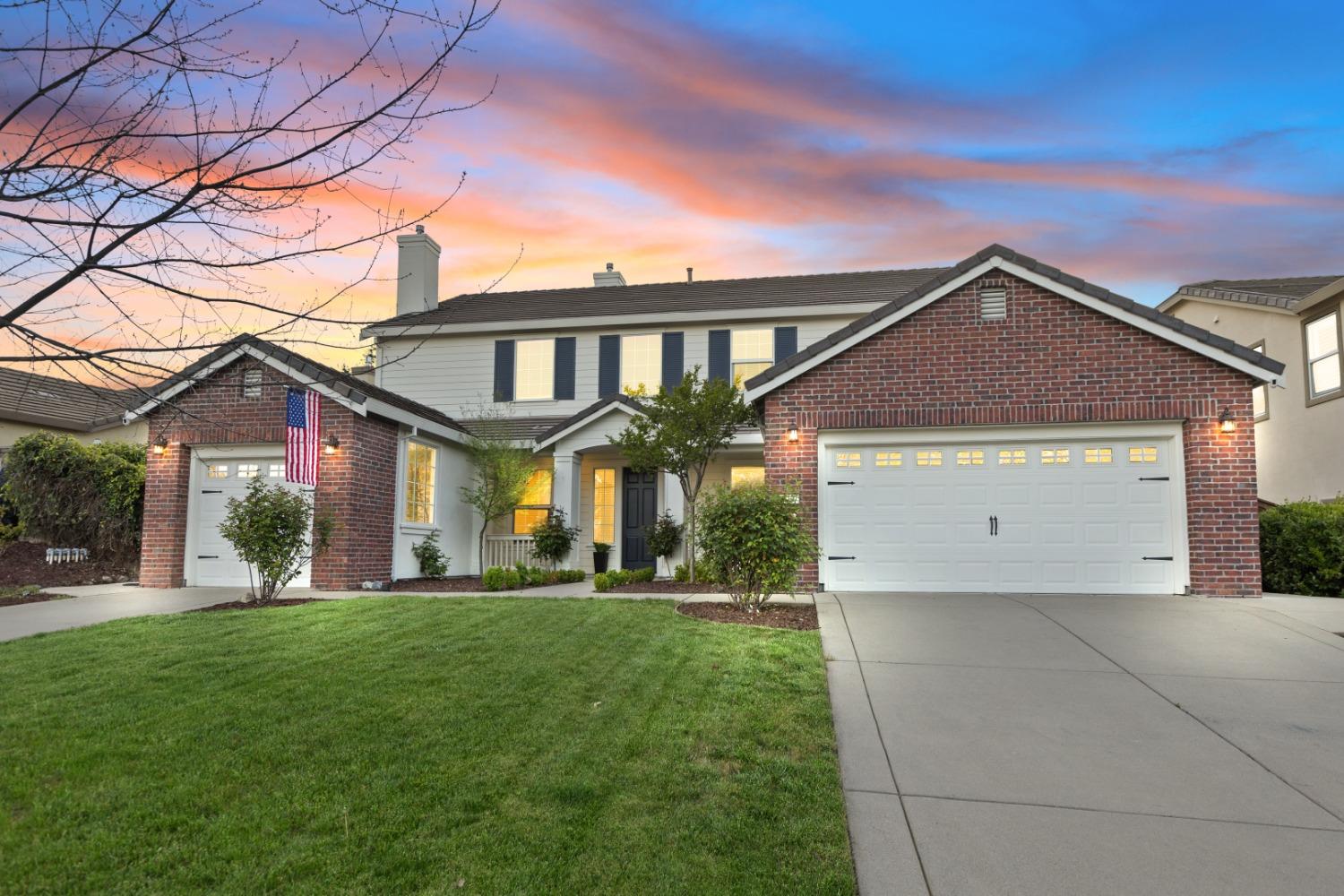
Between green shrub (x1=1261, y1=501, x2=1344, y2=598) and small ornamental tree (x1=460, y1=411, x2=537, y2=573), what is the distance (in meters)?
12.1

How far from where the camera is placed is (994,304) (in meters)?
10.3

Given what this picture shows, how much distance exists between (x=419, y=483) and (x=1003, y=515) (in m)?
9.85

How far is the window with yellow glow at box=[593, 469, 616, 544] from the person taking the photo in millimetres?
15462

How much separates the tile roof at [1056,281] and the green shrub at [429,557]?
674 cm

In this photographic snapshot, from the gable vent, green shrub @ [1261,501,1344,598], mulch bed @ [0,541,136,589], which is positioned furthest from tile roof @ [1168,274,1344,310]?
mulch bed @ [0,541,136,589]

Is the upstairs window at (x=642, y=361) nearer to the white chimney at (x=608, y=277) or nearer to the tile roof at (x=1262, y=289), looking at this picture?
the white chimney at (x=608, y=277)

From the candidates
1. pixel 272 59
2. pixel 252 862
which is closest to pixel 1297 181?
pixel 272 59

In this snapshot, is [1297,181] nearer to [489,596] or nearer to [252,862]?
[489,596]

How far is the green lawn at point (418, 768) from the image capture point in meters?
2.91

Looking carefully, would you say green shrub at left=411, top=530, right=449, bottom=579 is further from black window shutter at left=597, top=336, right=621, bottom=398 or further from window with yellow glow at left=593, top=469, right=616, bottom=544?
black window shutter at left=597, top=336, right=621, bottom=398

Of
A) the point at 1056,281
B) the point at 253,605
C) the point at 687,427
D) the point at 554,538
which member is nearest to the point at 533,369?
the point at 554,538

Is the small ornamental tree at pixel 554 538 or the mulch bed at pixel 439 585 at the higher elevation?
the small ornamental tree at pixel 554 538

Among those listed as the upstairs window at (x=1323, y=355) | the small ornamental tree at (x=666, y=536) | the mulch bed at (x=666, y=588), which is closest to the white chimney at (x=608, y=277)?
the small ornamental tree at (x=666, y=536)

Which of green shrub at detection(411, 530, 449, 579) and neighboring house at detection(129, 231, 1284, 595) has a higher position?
neighboring house at detection(129, 231, 1284, 595)
